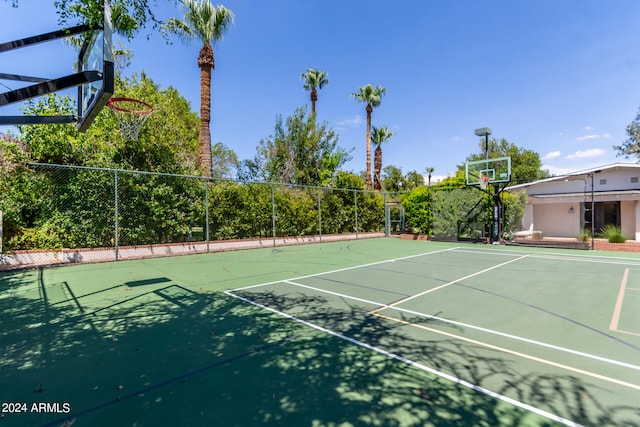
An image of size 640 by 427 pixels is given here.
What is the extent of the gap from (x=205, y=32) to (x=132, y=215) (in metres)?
9.41

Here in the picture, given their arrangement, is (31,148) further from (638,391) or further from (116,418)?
(638,391)

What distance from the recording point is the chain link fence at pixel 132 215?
8672mm

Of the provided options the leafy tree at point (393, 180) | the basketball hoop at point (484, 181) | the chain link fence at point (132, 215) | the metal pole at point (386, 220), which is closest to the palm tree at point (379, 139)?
the leafy tree at point (393, 180)

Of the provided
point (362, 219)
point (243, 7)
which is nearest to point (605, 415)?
point (243, 7)

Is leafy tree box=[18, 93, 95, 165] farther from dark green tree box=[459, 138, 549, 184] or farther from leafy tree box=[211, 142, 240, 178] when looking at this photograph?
dark green tree box=[459, 138, 549, 184]

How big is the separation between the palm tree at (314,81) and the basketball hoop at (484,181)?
54.7ft

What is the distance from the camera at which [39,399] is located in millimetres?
2547

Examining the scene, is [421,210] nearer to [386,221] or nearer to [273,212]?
[386,221]

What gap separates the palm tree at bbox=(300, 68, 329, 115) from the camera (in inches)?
1094

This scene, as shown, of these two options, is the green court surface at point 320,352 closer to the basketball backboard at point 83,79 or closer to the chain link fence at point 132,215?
the chain link fence at point 132,215

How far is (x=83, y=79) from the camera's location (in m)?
3.50

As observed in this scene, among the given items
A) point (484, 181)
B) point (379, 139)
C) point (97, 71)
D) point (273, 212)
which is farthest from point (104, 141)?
point (379, 139)

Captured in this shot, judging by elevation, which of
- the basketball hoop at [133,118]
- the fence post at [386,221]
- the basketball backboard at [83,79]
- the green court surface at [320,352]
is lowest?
the green court surface at [320,352]

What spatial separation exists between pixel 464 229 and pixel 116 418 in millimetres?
17161
